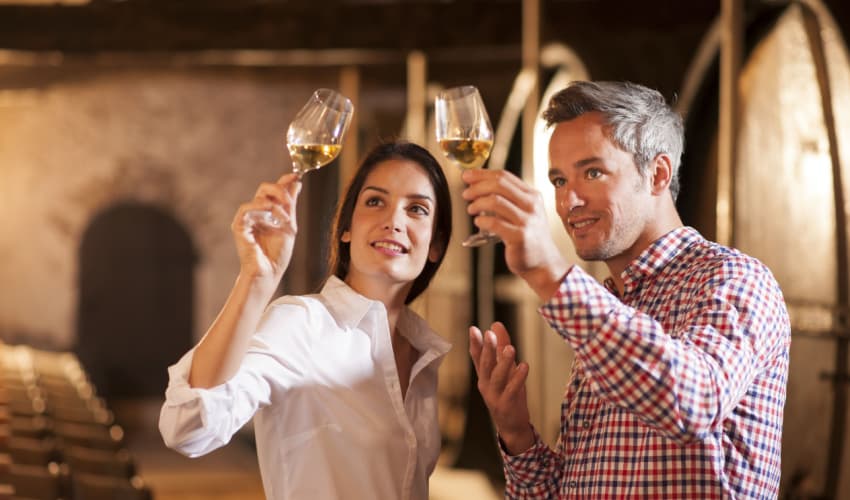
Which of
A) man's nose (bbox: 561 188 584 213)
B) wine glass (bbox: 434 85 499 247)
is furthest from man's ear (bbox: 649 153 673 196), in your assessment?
wine glass (bbox: 434 85 499 247)

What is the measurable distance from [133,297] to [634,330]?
37.1 feet

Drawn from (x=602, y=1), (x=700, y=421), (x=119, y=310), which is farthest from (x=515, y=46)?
(x=119, y=310)

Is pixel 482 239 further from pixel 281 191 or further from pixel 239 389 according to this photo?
pixel 239 389

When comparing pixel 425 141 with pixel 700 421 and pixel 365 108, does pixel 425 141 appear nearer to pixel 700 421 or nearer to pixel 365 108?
pixel 365 108

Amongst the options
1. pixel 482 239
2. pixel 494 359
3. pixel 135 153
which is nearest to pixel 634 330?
pixel 482 239

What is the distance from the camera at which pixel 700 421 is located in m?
1.52

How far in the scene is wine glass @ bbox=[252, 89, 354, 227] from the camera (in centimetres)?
198

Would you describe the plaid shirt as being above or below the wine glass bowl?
below

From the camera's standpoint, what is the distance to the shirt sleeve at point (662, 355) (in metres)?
1.51

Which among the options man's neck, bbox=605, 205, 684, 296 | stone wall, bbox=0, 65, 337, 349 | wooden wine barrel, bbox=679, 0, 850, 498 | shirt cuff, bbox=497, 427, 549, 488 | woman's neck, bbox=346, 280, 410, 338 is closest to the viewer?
man's neck, bbox=605, 205, 684, 296

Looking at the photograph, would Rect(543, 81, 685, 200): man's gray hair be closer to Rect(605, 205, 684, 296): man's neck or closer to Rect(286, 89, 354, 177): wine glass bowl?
Rect(605, 205, 684, 296): man's neck

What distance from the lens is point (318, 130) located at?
199 centimetres

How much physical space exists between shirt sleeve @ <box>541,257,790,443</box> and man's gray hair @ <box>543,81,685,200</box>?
366mm

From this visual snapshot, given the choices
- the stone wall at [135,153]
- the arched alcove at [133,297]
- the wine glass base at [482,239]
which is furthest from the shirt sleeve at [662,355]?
the arched alcove at [133,297]
